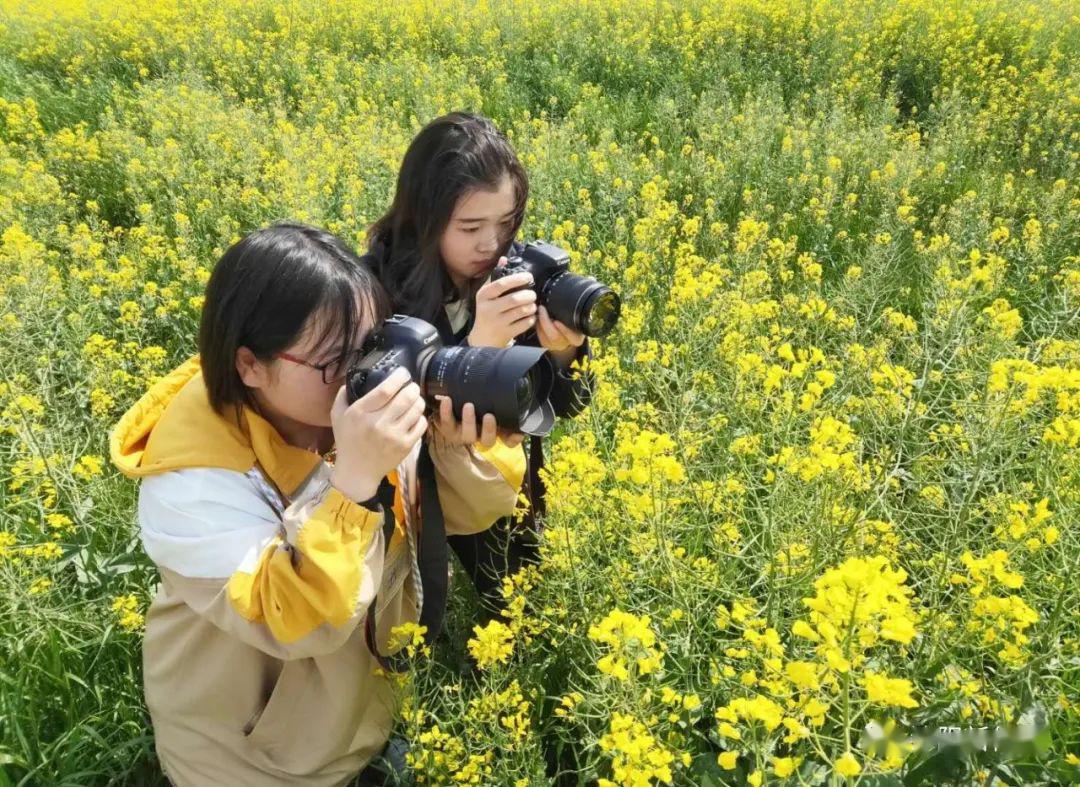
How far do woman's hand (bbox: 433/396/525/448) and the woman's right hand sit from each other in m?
0.13

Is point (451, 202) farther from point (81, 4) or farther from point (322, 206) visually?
point (81, 4)

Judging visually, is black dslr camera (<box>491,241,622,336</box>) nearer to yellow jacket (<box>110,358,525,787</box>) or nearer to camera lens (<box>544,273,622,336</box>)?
camera lens (<box>544,273,622,336</box>)

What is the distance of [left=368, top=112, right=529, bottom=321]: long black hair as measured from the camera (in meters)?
1.78

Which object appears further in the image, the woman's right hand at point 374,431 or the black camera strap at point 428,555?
the black camera strap at point 428,555

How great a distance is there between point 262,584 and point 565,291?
881mm

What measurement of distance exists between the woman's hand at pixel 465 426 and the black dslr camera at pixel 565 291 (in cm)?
41

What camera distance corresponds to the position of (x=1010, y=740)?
1.17 meters

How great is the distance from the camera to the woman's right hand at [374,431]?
3.58 ft

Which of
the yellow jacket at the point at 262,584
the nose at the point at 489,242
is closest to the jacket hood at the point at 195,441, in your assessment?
the yellow jacket at the point at 262,584

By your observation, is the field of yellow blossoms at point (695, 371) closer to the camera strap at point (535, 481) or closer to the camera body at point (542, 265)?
the camera strap at point (535, 481)

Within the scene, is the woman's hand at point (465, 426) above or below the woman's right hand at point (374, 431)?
below

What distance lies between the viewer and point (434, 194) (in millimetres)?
1796

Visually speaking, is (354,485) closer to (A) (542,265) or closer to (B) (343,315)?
(B) (343,315)

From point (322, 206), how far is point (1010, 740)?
12.4ft
